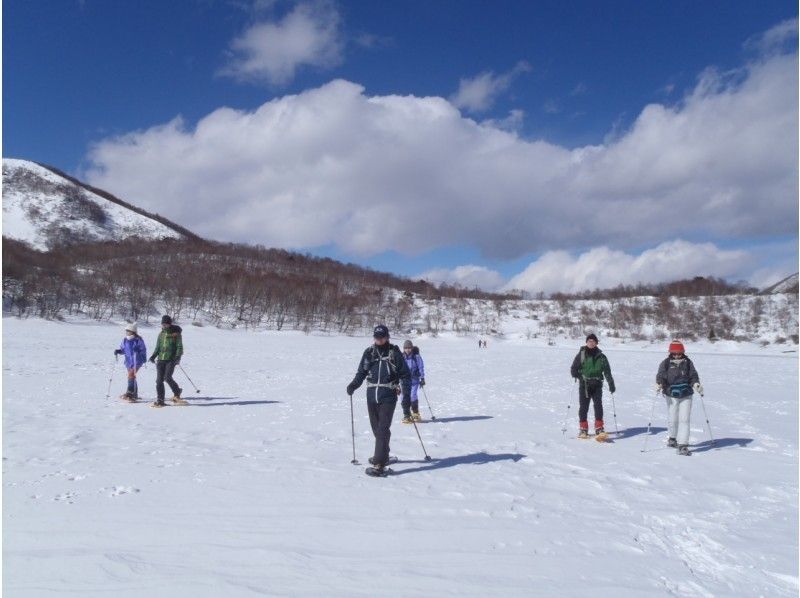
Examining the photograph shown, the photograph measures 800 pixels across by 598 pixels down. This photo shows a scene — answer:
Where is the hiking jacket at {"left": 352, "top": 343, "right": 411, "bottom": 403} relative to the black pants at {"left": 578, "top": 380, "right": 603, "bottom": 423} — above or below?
above

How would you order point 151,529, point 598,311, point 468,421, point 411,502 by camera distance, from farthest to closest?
point 598,311
point 468,421
point 411,502
point 151,529

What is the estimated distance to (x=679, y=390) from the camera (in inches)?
372

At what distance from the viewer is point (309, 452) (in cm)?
867

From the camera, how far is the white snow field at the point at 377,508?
4.36 metres

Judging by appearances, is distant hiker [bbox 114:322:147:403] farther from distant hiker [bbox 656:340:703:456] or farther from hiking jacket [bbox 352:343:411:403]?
distant hiker [bbox 656:340:703:456]

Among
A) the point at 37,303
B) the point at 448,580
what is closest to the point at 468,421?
the point at 448,580

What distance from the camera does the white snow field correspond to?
4355mm

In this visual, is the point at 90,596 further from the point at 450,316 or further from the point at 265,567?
the point at 450,316

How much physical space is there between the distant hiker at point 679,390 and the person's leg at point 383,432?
5322 mm

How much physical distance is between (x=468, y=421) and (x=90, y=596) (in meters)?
9.57

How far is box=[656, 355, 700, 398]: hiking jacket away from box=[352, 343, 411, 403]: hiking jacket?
485 centimetres

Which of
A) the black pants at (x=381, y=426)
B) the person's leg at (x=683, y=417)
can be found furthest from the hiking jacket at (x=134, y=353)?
the person's leg at (x=683, y=417)

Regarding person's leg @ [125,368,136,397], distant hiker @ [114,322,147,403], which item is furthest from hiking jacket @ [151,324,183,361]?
person's leg @ [125,368,136,397]

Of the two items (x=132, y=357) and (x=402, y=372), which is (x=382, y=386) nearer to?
(x=402, y=372)
